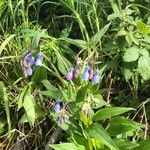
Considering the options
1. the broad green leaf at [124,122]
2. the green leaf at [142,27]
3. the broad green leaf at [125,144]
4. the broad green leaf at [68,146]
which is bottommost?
the broad green leaf at [125,144]

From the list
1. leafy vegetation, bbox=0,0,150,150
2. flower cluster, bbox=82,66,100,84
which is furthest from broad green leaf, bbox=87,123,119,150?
flower cluster, bbox=82,66,100,84

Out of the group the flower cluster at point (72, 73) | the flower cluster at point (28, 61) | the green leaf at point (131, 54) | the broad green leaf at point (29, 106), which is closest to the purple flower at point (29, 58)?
the flower cluster at point (28, 61)

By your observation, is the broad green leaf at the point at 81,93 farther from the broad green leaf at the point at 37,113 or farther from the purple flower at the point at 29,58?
the broad green leaf at the point at 37,113

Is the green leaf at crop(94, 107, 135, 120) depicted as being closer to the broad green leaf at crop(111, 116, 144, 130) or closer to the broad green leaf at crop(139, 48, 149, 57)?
the broad green leaf at crop(111, 116, 144, 130)

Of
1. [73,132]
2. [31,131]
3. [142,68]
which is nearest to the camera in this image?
[73,132]

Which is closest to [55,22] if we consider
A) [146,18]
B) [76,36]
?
[76,36]

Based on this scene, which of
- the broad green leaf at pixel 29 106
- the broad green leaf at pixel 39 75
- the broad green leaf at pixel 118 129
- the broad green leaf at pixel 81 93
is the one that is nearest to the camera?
the broad green leaf at pixel 81 93

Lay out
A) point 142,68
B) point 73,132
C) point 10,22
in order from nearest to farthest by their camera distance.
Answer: point 73,132, point 142,68, point 10,22

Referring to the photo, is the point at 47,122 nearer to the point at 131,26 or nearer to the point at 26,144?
the point at 26,144
